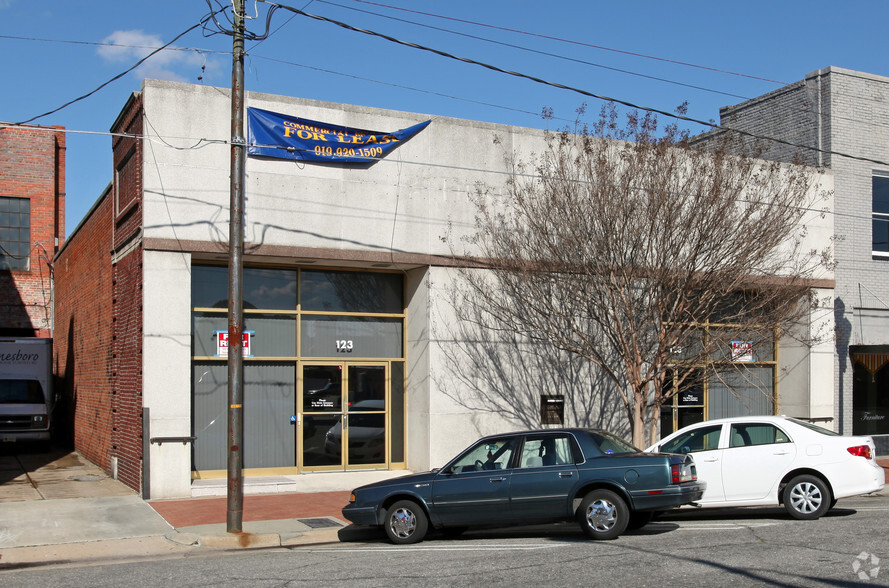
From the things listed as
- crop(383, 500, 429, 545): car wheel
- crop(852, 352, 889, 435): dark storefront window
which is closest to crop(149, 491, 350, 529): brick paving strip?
crop(383, 500, 429, 545): car wheel

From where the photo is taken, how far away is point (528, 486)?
11.2 metres

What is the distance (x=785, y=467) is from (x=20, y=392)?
62.6 feet

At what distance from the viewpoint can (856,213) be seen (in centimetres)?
2105

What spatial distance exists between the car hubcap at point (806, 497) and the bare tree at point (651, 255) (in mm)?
3111

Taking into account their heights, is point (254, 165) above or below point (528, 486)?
above

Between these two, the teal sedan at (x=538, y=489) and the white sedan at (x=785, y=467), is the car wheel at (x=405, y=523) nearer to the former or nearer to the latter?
the teal sedan at (x=538, y=489)

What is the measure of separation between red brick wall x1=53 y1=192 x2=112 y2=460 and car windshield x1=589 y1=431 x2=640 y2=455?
10627 mm

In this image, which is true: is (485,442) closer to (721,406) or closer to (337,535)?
(337,535)

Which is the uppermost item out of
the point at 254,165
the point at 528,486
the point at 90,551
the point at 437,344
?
the point at 254,165

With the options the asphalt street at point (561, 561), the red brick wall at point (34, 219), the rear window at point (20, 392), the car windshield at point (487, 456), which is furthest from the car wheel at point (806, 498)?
the red brick wall at point (34, 219)

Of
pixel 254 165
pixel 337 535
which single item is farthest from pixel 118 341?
pixel 337 535

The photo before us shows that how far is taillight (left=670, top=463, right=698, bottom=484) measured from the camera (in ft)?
35.7

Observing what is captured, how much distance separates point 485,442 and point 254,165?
283 inches

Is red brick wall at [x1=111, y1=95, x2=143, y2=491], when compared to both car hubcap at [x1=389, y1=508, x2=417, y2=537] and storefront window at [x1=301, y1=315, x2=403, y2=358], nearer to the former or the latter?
storefront window at [x1=301, y1=315, x2=403, y2=358]
